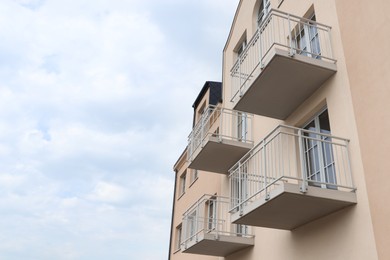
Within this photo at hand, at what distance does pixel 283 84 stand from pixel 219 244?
4559 mm

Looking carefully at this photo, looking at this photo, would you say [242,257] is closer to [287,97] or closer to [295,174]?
[295,174]

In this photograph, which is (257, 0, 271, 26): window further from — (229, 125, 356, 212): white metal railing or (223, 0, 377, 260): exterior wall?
(229, 125, 356, 212): white metal railing

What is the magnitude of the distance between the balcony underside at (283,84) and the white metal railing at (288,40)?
132 mm

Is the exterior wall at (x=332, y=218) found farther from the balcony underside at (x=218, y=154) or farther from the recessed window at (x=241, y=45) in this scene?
the recessed window at (x=241, y=45)

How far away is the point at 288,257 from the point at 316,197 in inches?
84.2

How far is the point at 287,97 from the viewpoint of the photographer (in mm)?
8242

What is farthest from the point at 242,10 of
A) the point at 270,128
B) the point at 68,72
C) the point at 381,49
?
the point at 68,72

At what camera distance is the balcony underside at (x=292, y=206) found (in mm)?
6242

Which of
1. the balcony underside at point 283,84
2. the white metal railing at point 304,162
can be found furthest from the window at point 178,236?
the balcony underside at point 283,84

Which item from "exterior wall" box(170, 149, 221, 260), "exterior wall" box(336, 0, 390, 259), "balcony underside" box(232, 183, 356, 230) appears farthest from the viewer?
"exterior wall" box(170, 149, 221, 260)

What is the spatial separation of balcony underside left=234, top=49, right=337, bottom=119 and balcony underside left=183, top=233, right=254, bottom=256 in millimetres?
3164

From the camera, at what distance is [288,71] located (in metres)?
7.58

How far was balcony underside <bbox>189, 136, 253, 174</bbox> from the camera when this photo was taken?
10.9 m

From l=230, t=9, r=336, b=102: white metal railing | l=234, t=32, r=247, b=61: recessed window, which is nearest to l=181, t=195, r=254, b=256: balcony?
l=230, t=9, r=336, b=102: white metal railing
